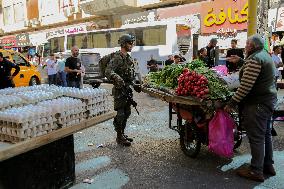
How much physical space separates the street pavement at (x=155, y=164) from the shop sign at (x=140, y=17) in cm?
2004

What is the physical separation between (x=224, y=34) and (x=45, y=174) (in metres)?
20.6

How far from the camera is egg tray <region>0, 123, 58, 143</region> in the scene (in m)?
3.19

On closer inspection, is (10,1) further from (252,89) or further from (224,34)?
(252,89)

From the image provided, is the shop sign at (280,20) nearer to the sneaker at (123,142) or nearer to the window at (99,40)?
the window at (99,40)

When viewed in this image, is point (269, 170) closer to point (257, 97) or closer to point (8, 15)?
point (257, 97)

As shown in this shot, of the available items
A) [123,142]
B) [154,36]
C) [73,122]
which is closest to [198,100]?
[73,122]

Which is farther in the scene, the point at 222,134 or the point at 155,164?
the point at 155,164

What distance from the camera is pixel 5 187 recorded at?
3408 mm

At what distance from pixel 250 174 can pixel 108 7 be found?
25.9 metres

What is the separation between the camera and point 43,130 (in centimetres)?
344

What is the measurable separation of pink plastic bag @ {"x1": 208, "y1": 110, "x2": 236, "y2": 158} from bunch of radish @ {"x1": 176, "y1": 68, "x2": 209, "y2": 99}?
0.38 metres

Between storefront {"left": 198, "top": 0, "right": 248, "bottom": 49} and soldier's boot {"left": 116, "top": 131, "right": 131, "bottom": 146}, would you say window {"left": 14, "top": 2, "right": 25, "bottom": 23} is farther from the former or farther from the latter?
soldier's boot {"left": 116, "top": 131, "right": 131, "bottom": 146}

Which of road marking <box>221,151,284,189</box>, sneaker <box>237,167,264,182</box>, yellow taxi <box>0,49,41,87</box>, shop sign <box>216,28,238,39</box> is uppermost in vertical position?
shop sign <box>216,28,238,39</box>

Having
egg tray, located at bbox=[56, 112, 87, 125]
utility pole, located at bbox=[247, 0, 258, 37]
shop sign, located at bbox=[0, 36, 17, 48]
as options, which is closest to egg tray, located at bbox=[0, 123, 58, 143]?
egg tray, located at bbox=[56, 112, 87, 125]
